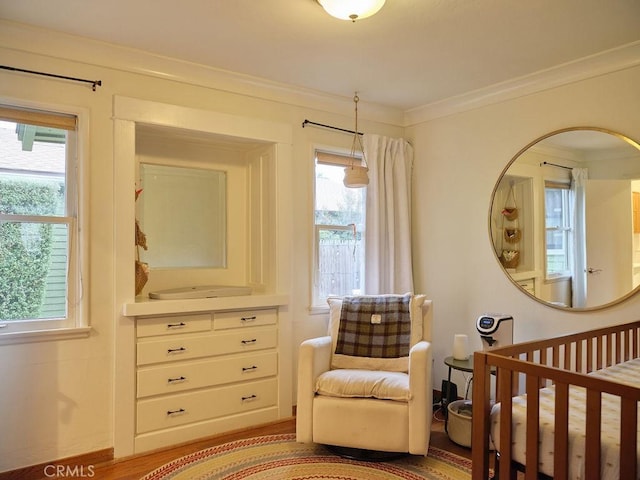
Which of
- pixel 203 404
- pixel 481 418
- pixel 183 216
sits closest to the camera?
pixel 481 418

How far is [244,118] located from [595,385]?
8.14ft

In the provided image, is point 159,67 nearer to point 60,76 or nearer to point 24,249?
point 60,76

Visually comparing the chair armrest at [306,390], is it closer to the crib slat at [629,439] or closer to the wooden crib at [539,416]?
the wooden crib at [539,416]

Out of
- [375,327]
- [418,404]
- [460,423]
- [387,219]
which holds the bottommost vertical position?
[460,423]

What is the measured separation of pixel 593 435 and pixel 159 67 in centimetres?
285

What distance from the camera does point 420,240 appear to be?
12.6 ft

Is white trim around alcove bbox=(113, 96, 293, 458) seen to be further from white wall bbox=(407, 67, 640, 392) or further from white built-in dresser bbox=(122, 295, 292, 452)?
white wall bbox=(407, 67, 640, 392)

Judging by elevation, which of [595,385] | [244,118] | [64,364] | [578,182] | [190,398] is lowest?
[190,398]

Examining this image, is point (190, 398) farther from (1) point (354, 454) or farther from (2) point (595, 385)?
(2) point (595, 385)

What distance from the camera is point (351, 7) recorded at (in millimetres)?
1991

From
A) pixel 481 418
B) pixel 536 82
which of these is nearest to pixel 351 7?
pixel 536 82

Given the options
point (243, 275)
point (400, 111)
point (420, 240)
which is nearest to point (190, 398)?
point (243, 275)

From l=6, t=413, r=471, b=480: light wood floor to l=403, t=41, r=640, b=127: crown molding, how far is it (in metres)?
2.34

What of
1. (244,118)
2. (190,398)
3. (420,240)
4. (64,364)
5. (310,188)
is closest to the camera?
(64,364)
